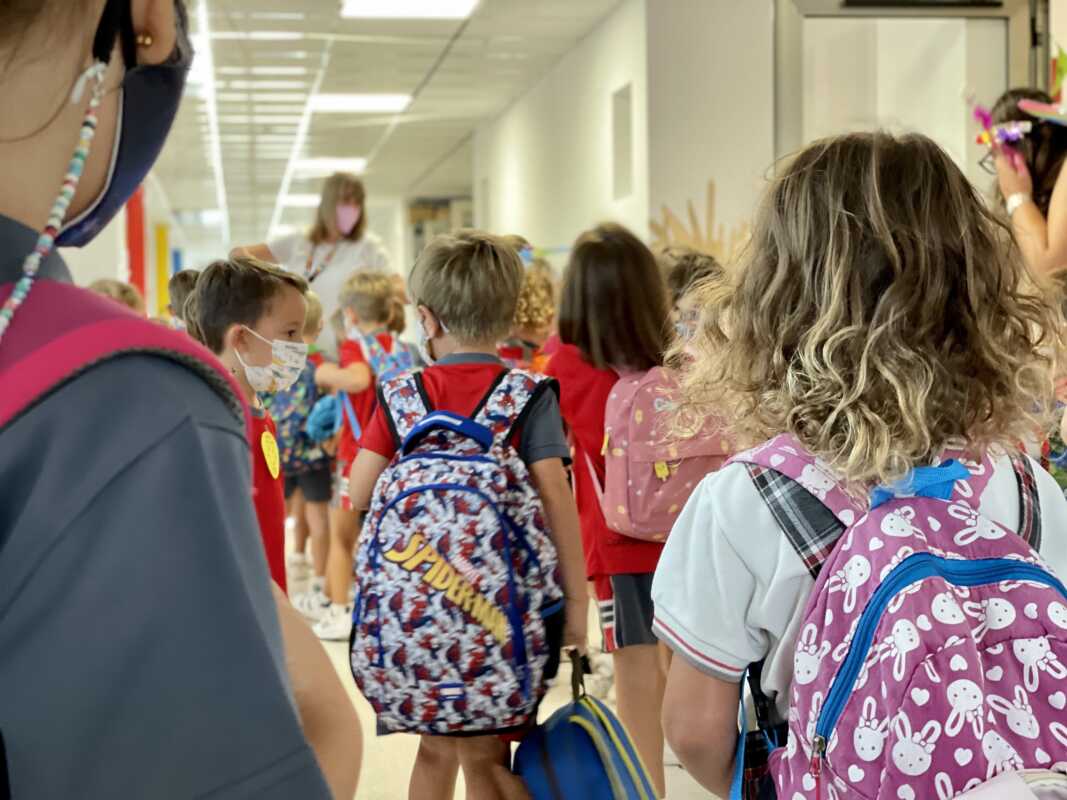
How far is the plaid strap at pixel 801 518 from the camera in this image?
1.25 meters

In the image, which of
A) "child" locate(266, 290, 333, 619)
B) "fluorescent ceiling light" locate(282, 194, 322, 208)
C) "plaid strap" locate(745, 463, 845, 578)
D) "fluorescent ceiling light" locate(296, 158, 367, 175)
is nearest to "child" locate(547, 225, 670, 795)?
"plaid strap" locate(745, 463, 845, 578)

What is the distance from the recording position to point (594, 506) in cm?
324

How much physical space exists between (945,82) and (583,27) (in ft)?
10.3

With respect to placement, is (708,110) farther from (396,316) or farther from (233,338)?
(233,338)

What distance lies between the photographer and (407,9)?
26.7 feet

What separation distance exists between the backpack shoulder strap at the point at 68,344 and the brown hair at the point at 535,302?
3.74 meters

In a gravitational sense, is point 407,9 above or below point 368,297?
above

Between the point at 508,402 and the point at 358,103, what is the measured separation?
32.2ft

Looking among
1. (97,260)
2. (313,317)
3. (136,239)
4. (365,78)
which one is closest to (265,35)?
(365,78)

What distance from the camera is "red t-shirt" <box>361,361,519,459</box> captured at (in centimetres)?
244

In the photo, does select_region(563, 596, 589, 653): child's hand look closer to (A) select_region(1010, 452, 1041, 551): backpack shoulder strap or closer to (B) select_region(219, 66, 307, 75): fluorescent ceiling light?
(A) select_region(1010, 452, 1041, 551): backpack shoulder strap

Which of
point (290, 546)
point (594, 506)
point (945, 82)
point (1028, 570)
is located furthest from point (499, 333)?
point (290, 546)

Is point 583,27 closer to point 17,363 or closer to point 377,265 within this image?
point 377,265

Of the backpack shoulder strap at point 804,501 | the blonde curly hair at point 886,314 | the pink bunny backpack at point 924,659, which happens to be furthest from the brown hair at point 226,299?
the pink bunny backpack at point 924,659
